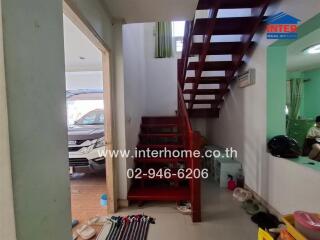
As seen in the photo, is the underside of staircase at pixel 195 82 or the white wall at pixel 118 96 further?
the white wall at pixel 118 96

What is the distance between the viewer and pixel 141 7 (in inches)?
88.0

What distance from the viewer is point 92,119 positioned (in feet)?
13.0

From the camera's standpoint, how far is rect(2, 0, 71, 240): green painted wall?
2.29ft

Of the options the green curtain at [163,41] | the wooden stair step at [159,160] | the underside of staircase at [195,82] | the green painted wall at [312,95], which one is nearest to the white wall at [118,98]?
the underside of staircase at [195,82]

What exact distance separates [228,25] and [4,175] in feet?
9.27

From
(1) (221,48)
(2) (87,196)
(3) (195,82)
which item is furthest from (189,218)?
(1) (221,48)

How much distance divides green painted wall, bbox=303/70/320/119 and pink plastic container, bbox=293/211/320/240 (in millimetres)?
5261

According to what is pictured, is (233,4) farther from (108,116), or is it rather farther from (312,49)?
(108,116)

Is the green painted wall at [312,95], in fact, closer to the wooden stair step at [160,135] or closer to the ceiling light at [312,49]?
the ceiling light at [312,49]

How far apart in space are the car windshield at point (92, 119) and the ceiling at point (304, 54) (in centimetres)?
370

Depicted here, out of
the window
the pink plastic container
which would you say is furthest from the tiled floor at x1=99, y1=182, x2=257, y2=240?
the window

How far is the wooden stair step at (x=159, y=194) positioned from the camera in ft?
8.24

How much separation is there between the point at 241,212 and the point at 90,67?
15.0 ft

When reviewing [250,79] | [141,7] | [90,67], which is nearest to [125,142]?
[141,7]
